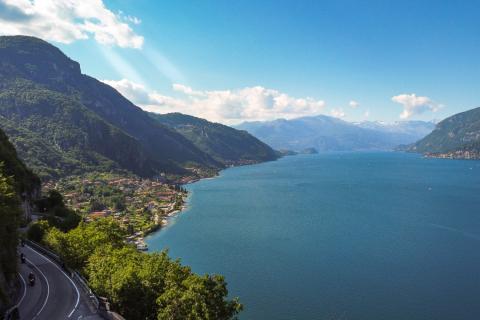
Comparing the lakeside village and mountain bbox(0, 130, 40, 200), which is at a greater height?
mountain bbox(0, 130, 40, 200)

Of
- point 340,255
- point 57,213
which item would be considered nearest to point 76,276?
point 57,213

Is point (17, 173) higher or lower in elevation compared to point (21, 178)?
higher

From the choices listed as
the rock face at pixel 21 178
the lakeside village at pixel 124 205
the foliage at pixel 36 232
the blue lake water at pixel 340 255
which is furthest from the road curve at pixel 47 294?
the lakeside village at pixel 124 205

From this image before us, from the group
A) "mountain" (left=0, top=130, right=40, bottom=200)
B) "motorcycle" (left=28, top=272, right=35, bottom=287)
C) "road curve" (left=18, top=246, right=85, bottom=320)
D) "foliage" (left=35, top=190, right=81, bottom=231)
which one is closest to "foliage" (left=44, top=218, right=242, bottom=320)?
"road curve" (left=18, top=246, right=85, bottom=320)

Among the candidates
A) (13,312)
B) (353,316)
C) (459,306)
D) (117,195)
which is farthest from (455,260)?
(117,195)

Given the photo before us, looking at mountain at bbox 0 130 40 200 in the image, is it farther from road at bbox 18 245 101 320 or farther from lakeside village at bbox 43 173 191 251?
lakeside village at bbox 43 173 191 251

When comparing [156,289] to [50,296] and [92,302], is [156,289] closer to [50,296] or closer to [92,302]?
[92,302]

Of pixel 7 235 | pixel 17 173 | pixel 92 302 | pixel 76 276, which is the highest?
pixel 17 173
